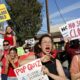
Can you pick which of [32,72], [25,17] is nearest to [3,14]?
[32,72]

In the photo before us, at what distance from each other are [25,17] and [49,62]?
113ft

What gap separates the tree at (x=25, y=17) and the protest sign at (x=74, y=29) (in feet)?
93.5

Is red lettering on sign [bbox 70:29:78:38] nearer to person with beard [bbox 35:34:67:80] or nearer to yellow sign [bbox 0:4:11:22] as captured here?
Answer: person with beard [bbox 35:34:67:80]

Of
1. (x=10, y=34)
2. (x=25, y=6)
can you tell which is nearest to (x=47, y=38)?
(x=10, y=34)

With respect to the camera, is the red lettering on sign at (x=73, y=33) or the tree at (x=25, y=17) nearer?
the red lettering on sign at (x=73, y=33)

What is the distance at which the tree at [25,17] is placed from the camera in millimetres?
37925


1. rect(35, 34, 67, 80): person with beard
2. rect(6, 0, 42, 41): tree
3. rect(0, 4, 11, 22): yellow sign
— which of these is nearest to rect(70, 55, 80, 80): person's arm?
rect(35, 34, 67, 80): person with beard

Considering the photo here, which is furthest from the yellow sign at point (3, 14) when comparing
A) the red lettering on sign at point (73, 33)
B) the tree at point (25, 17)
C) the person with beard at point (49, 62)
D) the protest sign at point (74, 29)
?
the tree at point (25, 17)

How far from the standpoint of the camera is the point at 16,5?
40.7 meters

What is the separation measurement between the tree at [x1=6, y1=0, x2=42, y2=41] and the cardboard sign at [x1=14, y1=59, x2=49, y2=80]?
31.5 m

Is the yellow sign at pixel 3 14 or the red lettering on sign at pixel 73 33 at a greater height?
the yellow sign at pixel 3 14

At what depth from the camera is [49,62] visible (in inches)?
205

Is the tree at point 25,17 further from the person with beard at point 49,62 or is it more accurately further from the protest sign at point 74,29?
the person with beard at point 49,62

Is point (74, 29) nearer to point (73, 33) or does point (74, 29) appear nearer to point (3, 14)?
point (73, 33)
